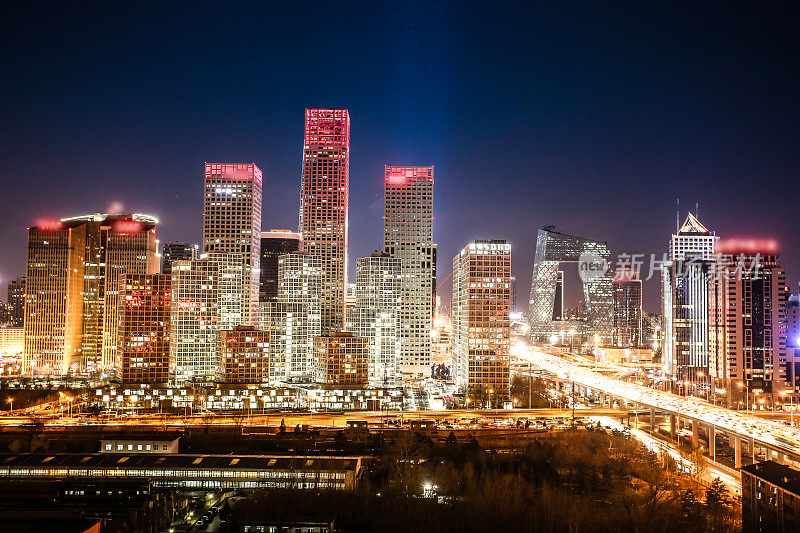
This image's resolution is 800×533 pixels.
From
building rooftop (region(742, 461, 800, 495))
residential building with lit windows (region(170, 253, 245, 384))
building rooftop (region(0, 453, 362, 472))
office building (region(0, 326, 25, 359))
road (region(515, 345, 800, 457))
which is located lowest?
building rooftop (region(0, 453, 362, 472))

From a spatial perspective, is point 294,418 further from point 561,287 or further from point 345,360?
point 561,287

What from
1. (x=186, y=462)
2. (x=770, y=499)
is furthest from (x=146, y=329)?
(x=770, y=499)

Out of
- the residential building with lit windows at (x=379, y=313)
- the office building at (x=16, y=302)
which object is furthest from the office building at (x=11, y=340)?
the residential building with lit windows at (x=379, y=313)

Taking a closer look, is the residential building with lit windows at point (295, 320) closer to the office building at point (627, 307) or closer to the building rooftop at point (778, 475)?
the building rooftop at point (778, 475)

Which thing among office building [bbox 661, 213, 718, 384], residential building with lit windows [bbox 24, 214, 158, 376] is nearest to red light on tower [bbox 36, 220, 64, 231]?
residential building with lit windows [bbox 24, 214, 158, 376]

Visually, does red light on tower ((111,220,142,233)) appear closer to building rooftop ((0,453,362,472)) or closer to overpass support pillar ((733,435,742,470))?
building rooftop ((0,453,362,472))
